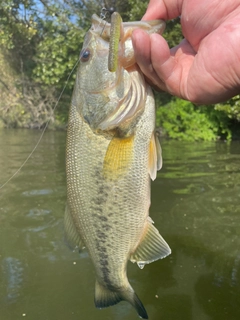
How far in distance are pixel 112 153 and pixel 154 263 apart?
8.15 ft

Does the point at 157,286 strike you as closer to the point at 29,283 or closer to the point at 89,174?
the point at 29,283

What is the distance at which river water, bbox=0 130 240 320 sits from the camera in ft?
11.4

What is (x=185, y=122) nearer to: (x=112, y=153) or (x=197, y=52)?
(x=197, y=52)

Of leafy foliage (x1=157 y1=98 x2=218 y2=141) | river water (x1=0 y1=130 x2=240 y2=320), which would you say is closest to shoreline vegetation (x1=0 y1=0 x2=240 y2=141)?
leafy foliage (x1=157 y1=98 x2=218 y2=141)

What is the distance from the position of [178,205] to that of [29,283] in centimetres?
297

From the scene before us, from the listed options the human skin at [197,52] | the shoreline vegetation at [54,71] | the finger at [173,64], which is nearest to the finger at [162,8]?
the human skin at [197,52]

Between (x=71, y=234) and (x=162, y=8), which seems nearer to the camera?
(x=162, y=8)

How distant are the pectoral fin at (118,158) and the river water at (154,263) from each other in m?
1.79

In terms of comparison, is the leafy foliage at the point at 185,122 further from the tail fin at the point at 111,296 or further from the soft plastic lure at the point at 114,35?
the soft plastic lure at the point at 114,35

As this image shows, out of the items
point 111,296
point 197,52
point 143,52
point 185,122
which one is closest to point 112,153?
point 143,52

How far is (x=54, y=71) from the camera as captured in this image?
1950cm

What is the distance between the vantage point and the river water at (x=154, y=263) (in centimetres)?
348

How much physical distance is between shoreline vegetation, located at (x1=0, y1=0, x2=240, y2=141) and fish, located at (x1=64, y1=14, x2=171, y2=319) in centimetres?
1197

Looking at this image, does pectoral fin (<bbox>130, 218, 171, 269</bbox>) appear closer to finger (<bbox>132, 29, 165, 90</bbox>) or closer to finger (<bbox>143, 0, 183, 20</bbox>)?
finger (<bbox>132, 29, 165, 90</bbox>)
